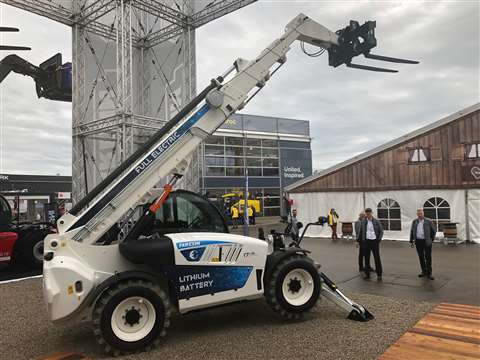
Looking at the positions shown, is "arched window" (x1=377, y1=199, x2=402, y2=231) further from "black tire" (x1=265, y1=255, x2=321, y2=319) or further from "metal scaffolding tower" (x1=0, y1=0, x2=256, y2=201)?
"black tire" (x1=265, y1=255, x2=321, y2=319)

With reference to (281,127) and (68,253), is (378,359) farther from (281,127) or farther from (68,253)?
(281,127)

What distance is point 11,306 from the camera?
726cm

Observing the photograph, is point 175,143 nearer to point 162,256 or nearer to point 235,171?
Result: point 162,256

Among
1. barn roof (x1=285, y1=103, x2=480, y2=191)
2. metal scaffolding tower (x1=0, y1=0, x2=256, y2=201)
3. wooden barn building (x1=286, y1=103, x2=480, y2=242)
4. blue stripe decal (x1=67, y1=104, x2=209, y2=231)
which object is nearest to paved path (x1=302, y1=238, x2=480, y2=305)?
wooden barn building (x1=286, y1=103, x2=480, y2=242)

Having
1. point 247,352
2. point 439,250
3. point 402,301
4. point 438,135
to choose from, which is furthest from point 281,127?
point 247,352

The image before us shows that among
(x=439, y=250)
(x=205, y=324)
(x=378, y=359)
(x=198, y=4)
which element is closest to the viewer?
(x=378, y=359)

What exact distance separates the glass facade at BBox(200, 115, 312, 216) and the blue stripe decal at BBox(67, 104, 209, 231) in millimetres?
24547

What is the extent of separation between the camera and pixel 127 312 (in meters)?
4.81

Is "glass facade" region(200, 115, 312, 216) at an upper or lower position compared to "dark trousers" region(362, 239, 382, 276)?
upper

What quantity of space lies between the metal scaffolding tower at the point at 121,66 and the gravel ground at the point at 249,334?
8885mm

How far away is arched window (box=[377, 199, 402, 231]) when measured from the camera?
53.8 ft

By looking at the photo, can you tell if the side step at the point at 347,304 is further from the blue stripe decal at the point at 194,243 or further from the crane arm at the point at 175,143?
the crane arm at the point at 175,143

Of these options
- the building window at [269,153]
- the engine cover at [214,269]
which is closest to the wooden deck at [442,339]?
the engine cover at [214,269]

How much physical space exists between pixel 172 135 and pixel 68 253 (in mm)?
2207
